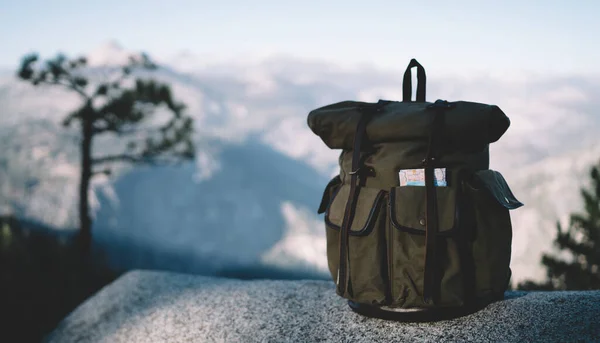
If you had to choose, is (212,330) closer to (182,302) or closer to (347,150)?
(182,302)

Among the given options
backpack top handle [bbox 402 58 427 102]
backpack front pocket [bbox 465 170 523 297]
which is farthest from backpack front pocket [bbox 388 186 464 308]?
backpack top handle [bbox 402 58 427 102]

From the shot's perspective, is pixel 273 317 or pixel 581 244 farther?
pixel 581 244

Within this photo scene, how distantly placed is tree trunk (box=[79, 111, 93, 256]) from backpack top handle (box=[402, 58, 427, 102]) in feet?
32.8

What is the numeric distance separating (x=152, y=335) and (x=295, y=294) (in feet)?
3.69

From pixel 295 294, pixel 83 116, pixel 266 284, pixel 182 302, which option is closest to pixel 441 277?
pixel 295 294

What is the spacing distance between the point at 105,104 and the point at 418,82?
10.3 meters

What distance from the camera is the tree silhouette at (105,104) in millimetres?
11469

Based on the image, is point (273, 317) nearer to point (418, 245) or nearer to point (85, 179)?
point (418, 245)

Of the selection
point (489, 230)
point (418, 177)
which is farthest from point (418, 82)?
point (489, 230)

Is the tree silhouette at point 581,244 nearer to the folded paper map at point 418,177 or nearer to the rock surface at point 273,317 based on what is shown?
the rock surface at point 273,317

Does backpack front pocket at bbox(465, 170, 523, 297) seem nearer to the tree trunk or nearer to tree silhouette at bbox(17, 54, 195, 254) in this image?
tree silhouette at bbox(17, 54, 195, 254)

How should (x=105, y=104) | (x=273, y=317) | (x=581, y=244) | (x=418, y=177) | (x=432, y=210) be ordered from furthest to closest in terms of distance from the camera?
(x=105, y=104), (x=581, y=244), (x=273, y=317), (x=418, y=177), (x=432, y=210)

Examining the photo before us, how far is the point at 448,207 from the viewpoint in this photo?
2.67 meters

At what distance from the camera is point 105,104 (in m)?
11.9
